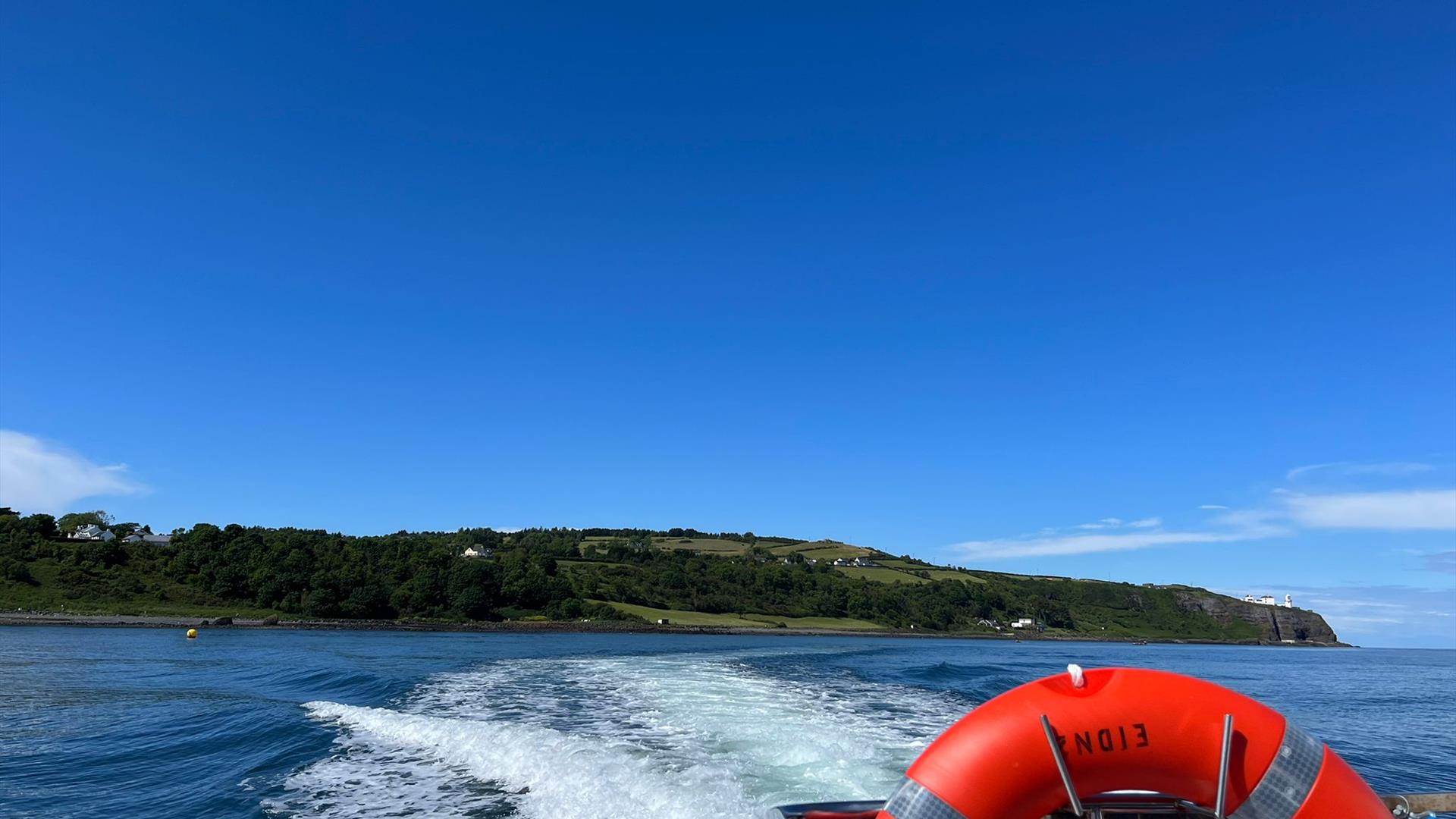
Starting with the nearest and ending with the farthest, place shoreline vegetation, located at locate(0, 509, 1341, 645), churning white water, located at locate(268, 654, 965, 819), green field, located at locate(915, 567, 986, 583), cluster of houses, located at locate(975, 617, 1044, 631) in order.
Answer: churning white water, located at locate(268, 654, 965, 819) → shoreline vegetation, located at locate(0, 509, 1341, 645) → cluster of houses, located at locate(975, 617, 1044, 631) → green field, located at locate(915, 567, 986, 583)

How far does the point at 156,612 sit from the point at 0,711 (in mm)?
65986

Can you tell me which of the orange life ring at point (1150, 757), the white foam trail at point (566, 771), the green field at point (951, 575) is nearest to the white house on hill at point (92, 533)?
the white foam trail at point (566, 771)

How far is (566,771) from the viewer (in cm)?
1002

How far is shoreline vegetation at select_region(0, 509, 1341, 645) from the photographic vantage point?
3051 inches

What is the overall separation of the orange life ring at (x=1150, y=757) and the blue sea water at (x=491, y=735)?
4874 millimetres

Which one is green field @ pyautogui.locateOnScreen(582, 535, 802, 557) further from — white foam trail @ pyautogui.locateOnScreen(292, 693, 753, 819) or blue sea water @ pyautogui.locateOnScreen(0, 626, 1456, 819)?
white foam trail @ pyautogui.locateOnScreen(292, 693, 753, 819)

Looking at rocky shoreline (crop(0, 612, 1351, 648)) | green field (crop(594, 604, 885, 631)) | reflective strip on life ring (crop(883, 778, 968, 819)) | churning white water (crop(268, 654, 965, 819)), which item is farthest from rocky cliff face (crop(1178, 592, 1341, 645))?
reflective strip on life ring (crop(883, 778, 968, 819))

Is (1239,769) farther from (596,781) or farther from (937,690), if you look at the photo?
(937,690)

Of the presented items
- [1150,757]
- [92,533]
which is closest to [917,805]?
[1150,757]

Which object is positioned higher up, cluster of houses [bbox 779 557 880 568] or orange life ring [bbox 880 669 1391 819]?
cluster of houses [bbox 779 557 880 568]

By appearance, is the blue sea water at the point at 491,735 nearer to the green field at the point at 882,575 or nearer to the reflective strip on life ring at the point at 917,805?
the reflective strip on life ring at the point at 917,805

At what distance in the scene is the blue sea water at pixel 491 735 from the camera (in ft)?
30.6

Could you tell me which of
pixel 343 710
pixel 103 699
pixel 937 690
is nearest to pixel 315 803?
pixel 343 710

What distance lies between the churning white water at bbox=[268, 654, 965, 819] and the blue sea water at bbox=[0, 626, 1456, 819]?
0.16 ft
